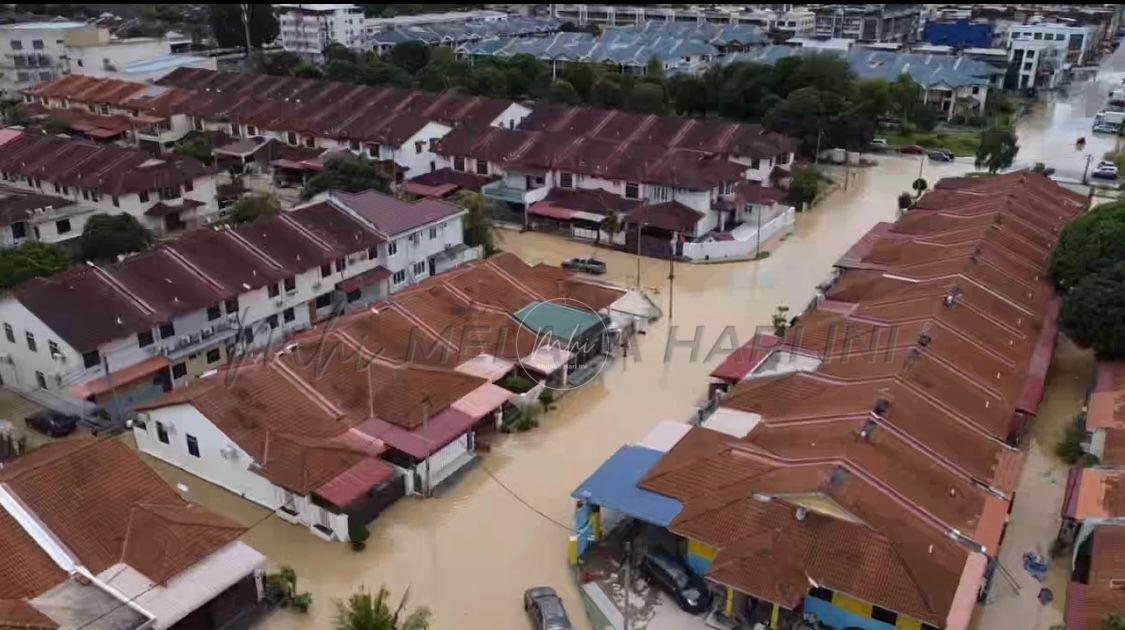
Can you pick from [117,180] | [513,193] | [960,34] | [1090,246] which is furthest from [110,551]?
[960,34]

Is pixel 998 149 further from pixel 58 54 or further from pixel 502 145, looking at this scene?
pixel 58 54

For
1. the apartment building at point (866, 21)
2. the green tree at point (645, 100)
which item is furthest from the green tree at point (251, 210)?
the apartment building at point (866, 21)

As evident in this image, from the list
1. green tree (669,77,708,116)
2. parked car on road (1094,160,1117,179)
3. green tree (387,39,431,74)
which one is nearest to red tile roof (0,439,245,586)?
green tree (669,77,708,116)

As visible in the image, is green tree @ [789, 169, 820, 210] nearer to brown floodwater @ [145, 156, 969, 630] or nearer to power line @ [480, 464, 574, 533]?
brown floodwater @ [145, 156, 969, 630]

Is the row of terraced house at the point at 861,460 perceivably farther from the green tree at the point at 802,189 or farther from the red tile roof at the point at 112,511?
the green tree at the point at 802,189

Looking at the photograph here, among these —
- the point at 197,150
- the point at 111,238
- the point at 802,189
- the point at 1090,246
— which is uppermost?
the point at 1090,246

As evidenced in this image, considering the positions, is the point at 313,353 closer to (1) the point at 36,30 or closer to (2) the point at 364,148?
(2) the point at 364,148
